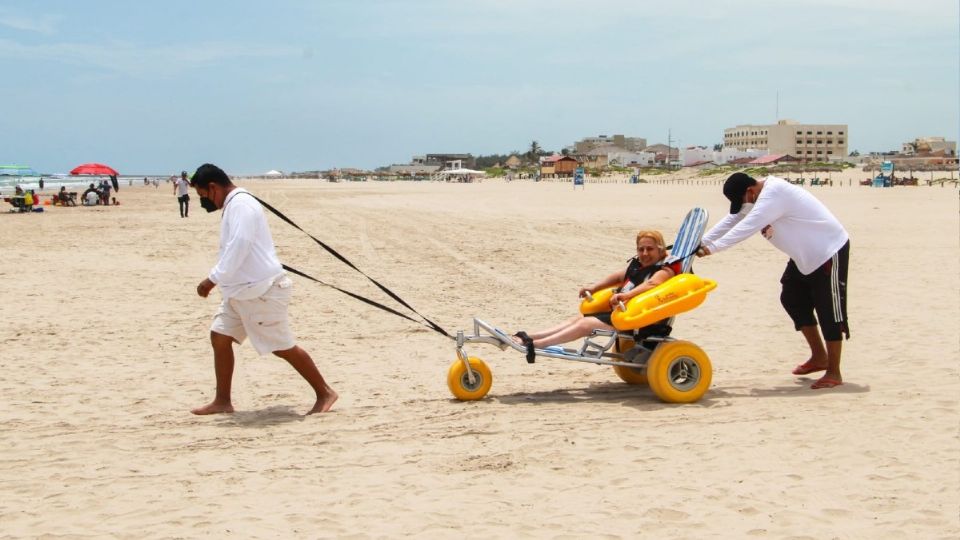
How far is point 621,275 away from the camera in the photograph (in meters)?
6.98

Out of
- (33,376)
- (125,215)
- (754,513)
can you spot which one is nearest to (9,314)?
(33,376)

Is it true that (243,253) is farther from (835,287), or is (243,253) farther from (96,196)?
(96,196)

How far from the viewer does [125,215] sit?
30.2 metres

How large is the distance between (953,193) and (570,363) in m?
38.1

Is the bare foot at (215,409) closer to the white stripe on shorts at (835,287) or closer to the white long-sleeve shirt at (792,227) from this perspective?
the white long-sleeve shirt at (792,227)

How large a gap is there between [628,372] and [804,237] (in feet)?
5.29

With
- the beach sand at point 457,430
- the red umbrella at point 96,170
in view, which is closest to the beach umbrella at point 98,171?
the red umbrella at point 96,170

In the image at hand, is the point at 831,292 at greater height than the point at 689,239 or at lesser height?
lesser

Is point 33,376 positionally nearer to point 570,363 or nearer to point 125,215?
point 570,363

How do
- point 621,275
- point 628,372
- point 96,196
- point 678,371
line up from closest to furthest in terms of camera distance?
point 678,371, point 621,275, point 628,372, point 96,196

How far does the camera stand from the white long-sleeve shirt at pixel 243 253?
19.0 feet

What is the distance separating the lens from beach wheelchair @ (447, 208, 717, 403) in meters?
6.30

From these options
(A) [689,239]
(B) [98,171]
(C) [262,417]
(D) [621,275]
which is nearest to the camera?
(C) [262,417]

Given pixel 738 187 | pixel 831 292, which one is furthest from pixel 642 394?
pixel 738 187
